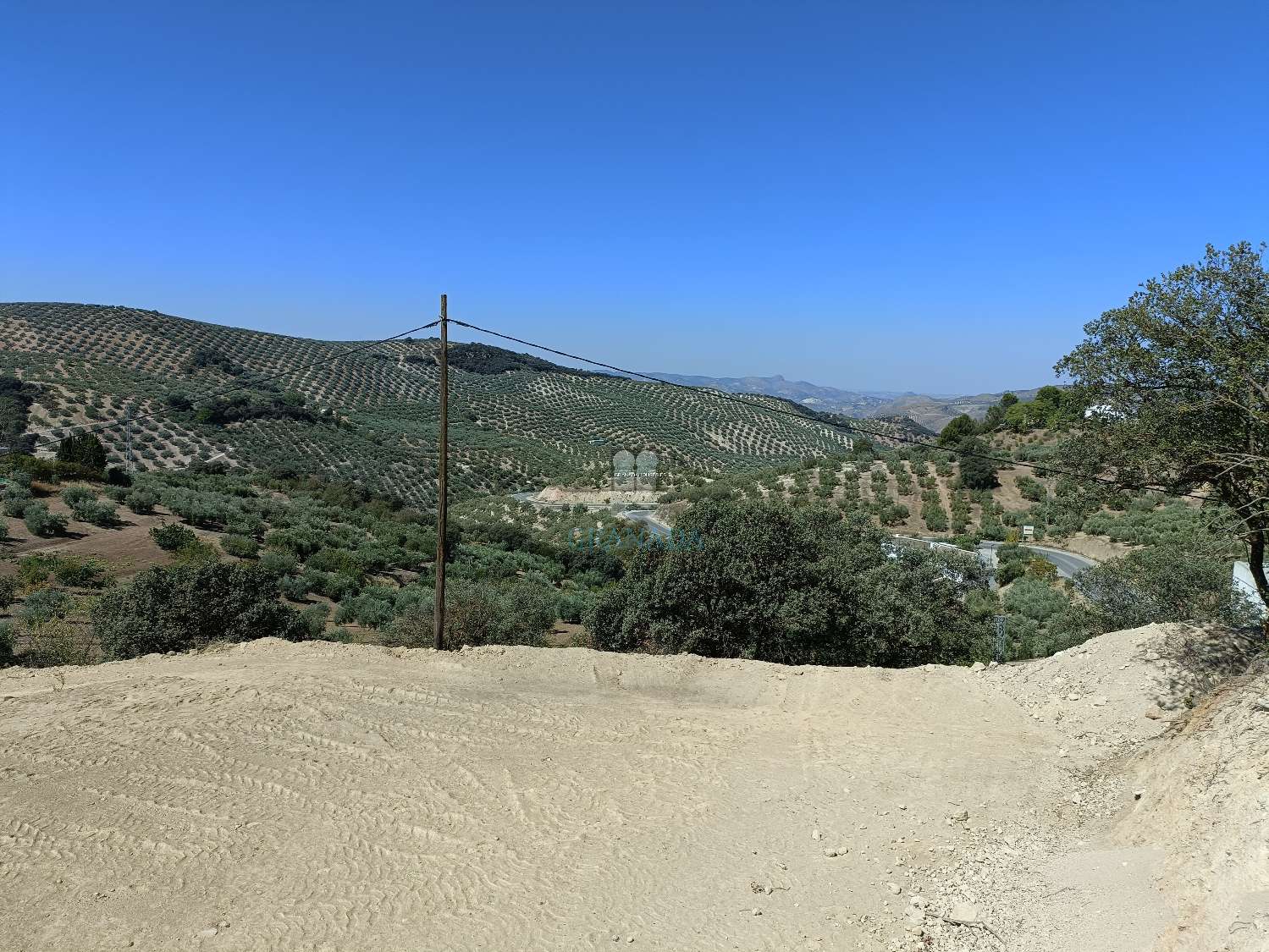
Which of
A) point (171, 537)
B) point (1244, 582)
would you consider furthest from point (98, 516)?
point (1244, 582)

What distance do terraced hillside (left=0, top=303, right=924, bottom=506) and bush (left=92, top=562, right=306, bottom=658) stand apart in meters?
19.3

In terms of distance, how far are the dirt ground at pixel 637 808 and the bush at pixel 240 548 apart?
11.7 meters

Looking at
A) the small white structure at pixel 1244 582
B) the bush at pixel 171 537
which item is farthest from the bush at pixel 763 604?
the bush at pixel 171 537

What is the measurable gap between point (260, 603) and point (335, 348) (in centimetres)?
6486

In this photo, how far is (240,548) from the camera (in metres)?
22.8

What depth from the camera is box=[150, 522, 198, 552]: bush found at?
21812 millimetres

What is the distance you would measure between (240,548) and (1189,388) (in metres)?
23.4

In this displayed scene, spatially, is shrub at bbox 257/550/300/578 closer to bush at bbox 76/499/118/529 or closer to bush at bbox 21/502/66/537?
bush at bbox 76/499/118/529

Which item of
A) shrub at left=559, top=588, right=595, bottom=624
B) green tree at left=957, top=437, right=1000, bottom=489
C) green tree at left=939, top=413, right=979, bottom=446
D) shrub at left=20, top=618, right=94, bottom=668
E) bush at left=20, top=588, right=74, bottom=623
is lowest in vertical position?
shrub at left=559, top=588, right=595, bottom=624

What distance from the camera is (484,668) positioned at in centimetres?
1223

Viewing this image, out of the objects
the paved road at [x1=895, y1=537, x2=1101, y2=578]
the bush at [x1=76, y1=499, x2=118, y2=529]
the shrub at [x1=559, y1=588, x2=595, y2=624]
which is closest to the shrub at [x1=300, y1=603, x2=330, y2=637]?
the shrub at [x1=559, y1=588, x2=595, y2=624]

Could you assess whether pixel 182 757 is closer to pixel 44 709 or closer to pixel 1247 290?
pixel 44 709

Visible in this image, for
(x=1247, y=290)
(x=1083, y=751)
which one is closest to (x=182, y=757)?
(x=1083, y=751)

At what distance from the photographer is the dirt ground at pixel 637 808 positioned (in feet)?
18.8
